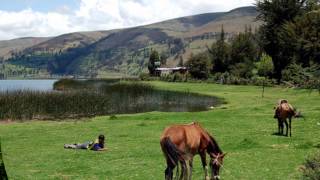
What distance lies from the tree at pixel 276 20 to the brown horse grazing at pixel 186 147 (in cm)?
8725

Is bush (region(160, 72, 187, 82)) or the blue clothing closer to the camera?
the blue clothing

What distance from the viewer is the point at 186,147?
16453 millimetres

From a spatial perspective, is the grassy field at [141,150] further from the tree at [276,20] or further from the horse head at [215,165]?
the tree at [276,20]

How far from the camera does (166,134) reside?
16.0m

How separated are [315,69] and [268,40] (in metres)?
94.6

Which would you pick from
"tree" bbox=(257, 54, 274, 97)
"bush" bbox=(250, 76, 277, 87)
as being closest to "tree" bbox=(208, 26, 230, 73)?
"bush" bbox=(250, 76, 277, 87)

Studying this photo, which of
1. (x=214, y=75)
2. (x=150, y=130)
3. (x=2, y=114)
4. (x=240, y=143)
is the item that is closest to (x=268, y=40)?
(x=214, y=75)

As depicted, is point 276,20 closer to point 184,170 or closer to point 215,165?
point 215,165

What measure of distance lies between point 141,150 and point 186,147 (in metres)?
11.4

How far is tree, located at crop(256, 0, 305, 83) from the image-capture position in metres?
103

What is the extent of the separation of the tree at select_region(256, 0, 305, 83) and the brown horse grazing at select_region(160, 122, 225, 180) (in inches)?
3435

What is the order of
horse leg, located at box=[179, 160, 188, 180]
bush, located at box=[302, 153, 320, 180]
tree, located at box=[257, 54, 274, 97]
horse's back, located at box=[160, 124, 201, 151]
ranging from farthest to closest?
tree, located at box=[257, 54, 274, 97]
horse's back, located at box=[160, 124, 201, 151]
horse leg, located at box=[179, 160, 188, 180]
bush, located at box=[302, 153, 320, 180]

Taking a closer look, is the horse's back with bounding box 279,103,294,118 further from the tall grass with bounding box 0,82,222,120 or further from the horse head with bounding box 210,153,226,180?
the tall grass with bounding box 0,82,222,120

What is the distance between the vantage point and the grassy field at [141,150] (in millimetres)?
20938
